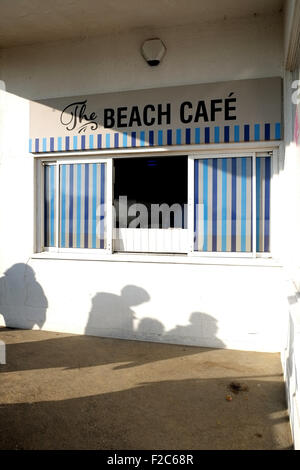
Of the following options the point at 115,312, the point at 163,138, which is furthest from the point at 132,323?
the point at 163,138

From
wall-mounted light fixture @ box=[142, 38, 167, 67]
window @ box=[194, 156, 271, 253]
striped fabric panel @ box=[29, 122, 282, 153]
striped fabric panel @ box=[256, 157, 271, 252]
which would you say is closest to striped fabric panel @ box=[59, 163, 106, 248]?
striped fabric panel @ box=[29, 122, 282, 153]

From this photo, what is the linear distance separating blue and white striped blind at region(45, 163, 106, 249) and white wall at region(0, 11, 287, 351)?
0.91ft

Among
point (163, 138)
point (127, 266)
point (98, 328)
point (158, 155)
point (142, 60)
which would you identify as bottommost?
point (98, 328)

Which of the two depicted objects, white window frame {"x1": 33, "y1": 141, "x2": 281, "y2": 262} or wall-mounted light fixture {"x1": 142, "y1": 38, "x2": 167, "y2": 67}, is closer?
white window frame {"x1": 33, "y1": 141, "x2": 281, "y2": 262}

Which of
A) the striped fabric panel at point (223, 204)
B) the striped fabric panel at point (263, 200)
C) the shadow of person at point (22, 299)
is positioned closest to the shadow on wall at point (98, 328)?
the shadow of person at point (22, 299)

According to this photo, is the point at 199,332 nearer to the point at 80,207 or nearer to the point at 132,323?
the point at 132,323

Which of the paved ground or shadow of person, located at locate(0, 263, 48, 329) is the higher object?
shadow of person, located at locate(0, 263, 48, 329)

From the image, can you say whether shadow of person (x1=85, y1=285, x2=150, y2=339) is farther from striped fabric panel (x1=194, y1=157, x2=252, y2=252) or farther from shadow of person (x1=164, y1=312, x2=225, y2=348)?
striped fabric panel (x1=194, y1=157, x2=252, y2=252)

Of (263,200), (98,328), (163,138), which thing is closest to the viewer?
(263,200)

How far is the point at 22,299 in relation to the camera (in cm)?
464

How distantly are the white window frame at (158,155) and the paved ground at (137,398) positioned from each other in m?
1.03

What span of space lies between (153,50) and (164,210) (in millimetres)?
1807

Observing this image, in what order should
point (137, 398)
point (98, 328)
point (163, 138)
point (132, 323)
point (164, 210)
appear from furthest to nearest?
point (164, 210) → point (98, 328) → point (132, 323) → point (163, 138) → point (137, 398)

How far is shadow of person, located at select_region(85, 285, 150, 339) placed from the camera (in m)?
4.19
